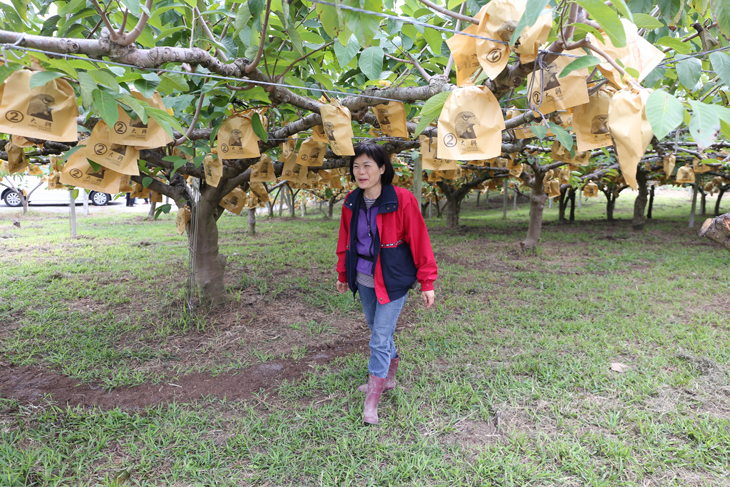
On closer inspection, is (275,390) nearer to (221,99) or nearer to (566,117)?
(221,99)

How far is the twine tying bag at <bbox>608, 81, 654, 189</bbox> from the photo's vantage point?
1012mm

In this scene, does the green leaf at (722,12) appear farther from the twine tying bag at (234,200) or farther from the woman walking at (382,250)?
the twine tying bag at (234,200)

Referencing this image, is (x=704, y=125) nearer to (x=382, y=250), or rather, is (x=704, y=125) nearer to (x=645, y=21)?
(x=645, y=21)

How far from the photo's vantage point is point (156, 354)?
118 inches

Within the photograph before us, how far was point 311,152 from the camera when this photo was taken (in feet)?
9.03

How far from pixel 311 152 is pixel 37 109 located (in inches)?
62.0

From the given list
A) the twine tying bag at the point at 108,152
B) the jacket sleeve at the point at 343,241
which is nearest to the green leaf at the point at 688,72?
the jacket sleeve at the point at 343,241

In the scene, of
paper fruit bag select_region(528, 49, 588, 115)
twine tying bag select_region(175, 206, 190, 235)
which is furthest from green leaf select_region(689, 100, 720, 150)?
twine tying bag select_region(175, 206, 190, 235)

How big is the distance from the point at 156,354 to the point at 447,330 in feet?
7.82

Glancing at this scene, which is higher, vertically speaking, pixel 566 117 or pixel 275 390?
pixel 566 117

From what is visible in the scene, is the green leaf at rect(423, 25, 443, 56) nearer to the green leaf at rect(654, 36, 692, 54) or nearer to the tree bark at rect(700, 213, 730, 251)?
the green leaf at rect(654, 36, 692, 54)

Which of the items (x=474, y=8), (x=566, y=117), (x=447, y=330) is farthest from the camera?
(x=447, y=330)

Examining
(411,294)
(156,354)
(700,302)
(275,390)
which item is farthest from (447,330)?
(700,302)

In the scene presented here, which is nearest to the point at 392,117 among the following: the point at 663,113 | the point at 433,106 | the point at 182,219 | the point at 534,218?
the point at 433,106
